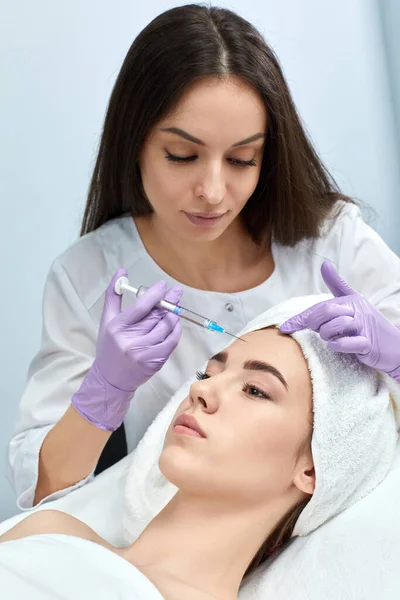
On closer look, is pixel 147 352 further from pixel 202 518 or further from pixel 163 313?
pixel 202 518

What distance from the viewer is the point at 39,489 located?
171cm

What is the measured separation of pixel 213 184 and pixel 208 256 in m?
0.35

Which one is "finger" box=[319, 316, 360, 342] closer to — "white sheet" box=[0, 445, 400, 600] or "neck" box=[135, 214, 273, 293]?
"white sheet" box=[0, 445, 400, 600]

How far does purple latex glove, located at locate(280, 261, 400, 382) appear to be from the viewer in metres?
1.46

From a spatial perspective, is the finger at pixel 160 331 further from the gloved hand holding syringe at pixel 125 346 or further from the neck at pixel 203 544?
the neck at pixel 203 544

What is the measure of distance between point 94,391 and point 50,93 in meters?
1.12

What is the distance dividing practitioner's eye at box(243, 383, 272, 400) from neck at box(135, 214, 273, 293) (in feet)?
1.61

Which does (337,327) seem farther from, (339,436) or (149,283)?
(149,283)

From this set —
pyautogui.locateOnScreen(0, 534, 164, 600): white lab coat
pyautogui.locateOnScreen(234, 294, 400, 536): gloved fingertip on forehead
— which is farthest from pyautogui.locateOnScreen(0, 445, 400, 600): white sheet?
pyautogui.locateOnScreen(0, 534, 164, 600): white lab coat

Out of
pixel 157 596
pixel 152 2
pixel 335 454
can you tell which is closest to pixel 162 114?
pixel 335 454

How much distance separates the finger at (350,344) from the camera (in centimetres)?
144

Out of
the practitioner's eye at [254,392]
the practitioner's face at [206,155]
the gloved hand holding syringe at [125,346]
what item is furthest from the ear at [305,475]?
the practitioner's face at [206,155]

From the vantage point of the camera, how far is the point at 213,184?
159 centimetres

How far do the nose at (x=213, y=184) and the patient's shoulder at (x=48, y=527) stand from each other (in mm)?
623
